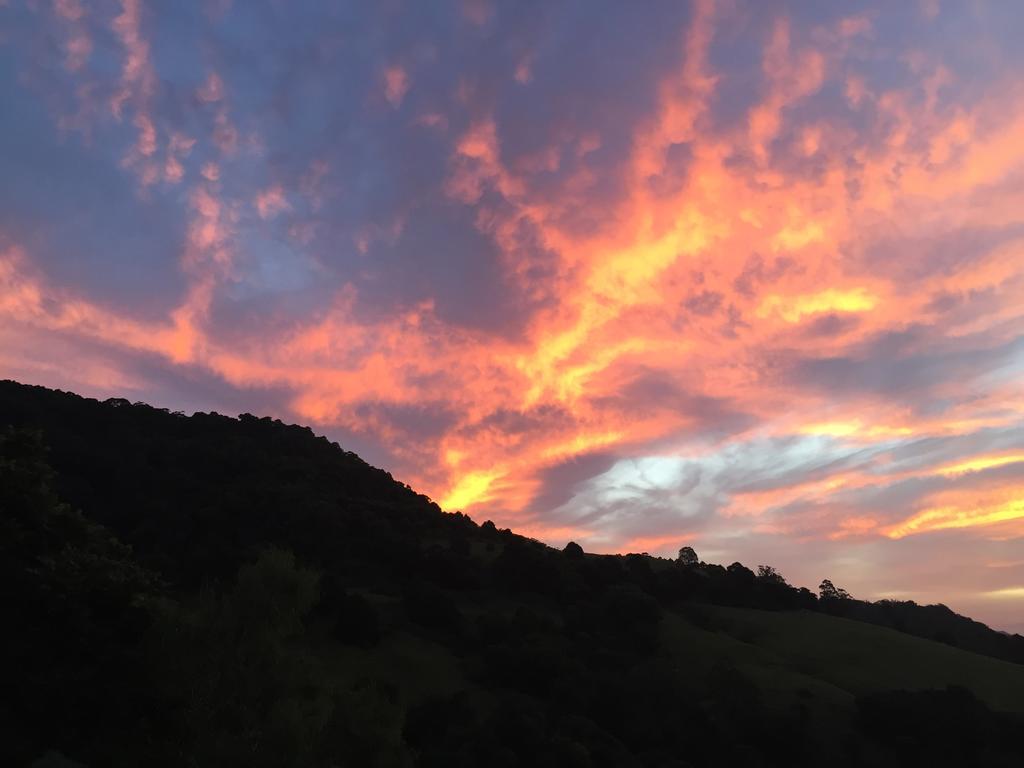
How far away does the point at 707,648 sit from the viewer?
3177 inches

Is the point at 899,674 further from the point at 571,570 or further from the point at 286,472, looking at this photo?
the point at 286,472

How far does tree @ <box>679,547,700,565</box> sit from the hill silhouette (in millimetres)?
541

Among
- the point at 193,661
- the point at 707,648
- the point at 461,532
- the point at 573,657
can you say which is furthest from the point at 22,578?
the point at 461,532

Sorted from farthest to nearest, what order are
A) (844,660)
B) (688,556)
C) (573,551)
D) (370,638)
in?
(688,556) → (573,551) → (844,660) → (370,638)

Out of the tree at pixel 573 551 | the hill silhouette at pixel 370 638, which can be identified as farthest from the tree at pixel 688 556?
the tree at pixel 573 551

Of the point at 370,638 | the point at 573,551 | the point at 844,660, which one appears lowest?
the point at 370,638

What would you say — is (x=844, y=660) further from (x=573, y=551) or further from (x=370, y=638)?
(x=370, y=638)

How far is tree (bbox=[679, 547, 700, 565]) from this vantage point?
124 meters

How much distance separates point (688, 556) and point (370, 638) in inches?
2931

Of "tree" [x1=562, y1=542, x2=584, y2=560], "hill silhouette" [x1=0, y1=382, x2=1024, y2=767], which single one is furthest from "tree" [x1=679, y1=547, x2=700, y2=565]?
"tree" [x1=562, y1=542, x2=584, y2=560]

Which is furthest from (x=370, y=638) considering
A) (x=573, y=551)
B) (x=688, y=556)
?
(x=688, y=556)

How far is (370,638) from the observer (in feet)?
217

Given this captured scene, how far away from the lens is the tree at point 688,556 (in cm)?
12372

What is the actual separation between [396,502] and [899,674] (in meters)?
76.7
